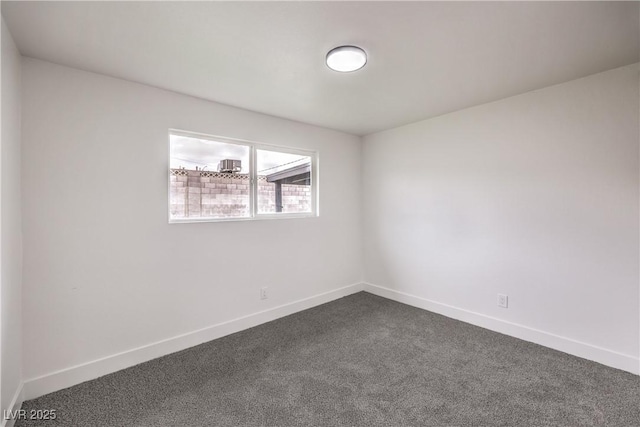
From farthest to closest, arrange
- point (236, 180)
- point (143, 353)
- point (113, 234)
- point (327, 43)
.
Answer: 1. point (236, 180)
2. point (143, 353)
3. point (113, 234)
4. point (327, 43)

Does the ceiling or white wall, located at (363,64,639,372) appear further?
white wall, located at (363,64,639,372)

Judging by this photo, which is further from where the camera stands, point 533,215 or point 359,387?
point 533,215

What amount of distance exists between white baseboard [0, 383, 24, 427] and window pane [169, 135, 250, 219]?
4.79 feet

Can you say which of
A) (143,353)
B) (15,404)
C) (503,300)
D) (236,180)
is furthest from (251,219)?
(503,300)

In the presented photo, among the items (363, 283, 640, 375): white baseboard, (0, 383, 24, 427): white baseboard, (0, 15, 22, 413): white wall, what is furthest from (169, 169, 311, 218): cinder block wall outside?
(363, 283, 640, 375): white baseboard

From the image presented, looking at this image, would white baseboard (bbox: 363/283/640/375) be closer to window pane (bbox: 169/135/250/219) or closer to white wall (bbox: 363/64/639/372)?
white wall (bbox: 363/64/639/372)

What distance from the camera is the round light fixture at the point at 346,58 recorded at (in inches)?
73.7

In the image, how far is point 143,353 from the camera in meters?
2.35

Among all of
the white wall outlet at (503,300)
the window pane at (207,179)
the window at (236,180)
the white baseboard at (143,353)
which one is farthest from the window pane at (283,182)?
the white wall outlet at (503,300)

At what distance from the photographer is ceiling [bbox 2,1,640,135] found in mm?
1514

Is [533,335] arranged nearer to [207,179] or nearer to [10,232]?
[207,179]

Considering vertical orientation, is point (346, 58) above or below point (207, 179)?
above

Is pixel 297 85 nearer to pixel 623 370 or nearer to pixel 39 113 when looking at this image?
pixel 39 113

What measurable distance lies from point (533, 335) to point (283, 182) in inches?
117
